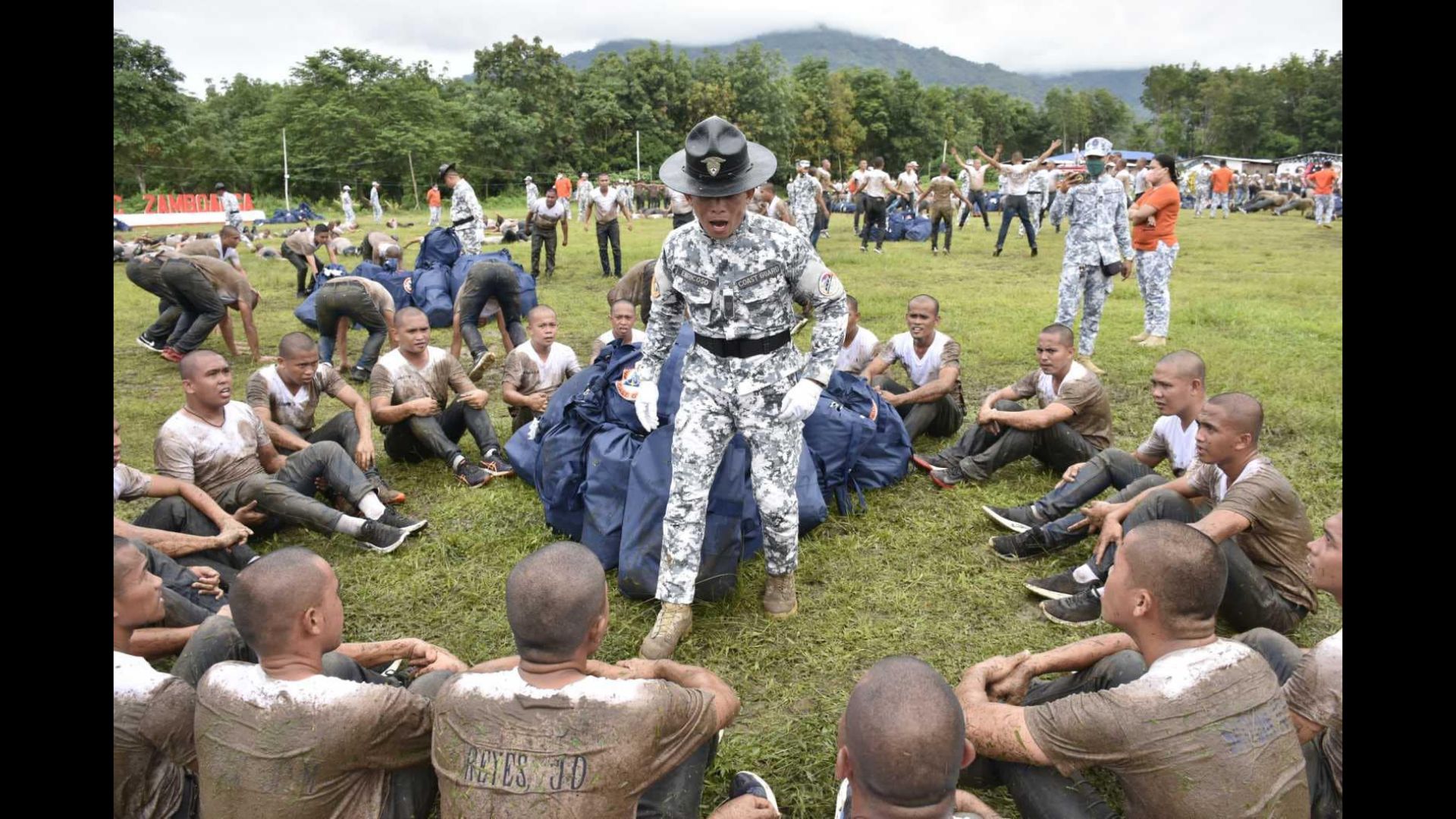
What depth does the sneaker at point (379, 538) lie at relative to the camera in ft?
16.2

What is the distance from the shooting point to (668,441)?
14.9 feet

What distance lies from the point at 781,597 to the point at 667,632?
2.14ft

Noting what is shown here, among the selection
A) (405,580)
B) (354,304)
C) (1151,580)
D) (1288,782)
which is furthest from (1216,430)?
(354,304)

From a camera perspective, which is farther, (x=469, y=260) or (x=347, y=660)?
(x=469, y=260)

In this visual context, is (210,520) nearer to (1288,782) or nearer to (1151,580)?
(1151,580)

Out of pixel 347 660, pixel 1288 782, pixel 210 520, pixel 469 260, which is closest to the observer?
pixel 1288 782

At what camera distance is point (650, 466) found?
4469 mm

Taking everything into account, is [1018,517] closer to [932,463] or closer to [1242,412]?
[932,463]

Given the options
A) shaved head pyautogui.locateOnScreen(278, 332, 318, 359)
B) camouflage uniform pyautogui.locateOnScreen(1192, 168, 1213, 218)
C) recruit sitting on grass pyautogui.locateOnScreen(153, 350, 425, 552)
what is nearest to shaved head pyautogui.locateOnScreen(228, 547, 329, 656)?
recruit sitting on grass pyautogui.locateOnScreen(153, 350, 425, 552)

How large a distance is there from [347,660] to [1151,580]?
2570 millimetres

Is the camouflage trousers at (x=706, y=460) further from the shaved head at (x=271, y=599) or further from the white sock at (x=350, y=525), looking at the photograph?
the white sock at (x=350, y=525)

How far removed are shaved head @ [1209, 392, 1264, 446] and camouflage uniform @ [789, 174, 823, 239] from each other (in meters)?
14.7

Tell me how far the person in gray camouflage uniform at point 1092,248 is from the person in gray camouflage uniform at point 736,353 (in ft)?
18.0

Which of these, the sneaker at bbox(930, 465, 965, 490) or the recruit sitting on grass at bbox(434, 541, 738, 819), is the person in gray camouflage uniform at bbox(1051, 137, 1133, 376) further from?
the recruit sitting on grass at bbox(434, 541, 738, 819)
